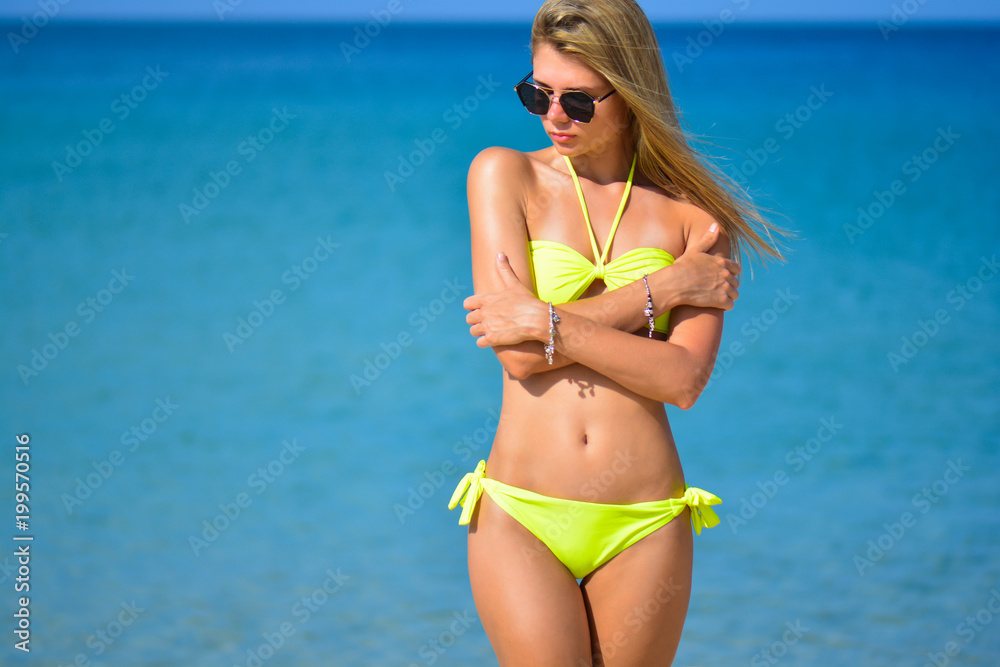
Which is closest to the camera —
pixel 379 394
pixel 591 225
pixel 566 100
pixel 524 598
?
pixel 524 598

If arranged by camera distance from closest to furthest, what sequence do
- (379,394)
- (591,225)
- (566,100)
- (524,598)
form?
(524,598) < (566,100) < (591,225) < (379,394)

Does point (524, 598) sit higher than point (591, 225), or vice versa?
point (591, 225)

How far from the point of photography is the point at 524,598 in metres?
2.49

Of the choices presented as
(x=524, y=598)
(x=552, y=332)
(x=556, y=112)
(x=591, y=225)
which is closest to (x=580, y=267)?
(x=591, y=225)

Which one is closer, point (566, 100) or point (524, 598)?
point (524, 598)

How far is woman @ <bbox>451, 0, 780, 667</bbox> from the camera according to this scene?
2527 mm

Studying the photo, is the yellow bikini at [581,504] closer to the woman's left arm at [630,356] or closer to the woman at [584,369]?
the woman at [584,369]

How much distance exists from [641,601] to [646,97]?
50.1 inches

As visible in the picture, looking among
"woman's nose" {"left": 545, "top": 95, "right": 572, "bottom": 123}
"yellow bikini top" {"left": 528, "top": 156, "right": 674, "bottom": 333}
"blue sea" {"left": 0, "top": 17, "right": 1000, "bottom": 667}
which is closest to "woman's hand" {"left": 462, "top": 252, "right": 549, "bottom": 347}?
"yellow bikini top" {"left": 528, "top": 156, "right": 674, "bottom": 333}

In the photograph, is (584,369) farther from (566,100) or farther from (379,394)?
(379,394)

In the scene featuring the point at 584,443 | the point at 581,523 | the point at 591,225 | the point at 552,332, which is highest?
Answer: the point at 591,225

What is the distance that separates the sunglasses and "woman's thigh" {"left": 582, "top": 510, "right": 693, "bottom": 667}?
1054 millimetres

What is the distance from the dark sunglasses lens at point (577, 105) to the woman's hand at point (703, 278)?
44 centimetres

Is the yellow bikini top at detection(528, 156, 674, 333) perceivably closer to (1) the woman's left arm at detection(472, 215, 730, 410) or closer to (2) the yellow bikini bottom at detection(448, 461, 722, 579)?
(1) the woman's left arm at detection(472, 215, 730, 410)
